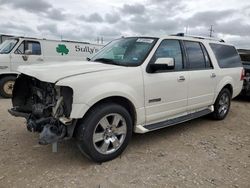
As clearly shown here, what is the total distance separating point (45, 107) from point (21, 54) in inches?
236

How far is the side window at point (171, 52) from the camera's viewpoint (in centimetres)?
437

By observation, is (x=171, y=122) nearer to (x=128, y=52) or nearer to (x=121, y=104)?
(x=121, y=104)

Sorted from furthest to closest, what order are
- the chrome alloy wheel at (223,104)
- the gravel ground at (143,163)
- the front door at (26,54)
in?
the front door at (26,54), the chrome alloy wheel at (223,104), the gravel ground at (143,163)

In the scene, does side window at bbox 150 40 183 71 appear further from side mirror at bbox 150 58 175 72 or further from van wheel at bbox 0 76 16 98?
van wheel at bbox 0 76 16 98

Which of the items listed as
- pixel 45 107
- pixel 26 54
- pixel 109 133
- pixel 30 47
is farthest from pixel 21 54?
pixel 109 133

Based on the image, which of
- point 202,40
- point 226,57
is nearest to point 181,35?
point 202,40

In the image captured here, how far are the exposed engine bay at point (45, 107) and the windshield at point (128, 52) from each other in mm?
1104

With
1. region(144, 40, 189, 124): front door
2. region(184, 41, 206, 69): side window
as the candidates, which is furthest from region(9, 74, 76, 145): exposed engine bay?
region(184, 41, 206, 69): side window

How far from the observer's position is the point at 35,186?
311 centimetres

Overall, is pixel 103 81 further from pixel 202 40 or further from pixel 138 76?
pixel 202 40

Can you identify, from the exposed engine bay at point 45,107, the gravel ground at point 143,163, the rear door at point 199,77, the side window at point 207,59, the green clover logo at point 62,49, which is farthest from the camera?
the green clover logo at point 62,49

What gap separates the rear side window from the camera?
5.79 metres

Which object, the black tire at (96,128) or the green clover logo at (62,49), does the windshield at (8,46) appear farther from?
the black tire at (96,128)

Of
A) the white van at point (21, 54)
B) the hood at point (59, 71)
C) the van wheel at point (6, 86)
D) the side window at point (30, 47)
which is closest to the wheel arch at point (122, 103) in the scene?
the hood at point (59, 71)
